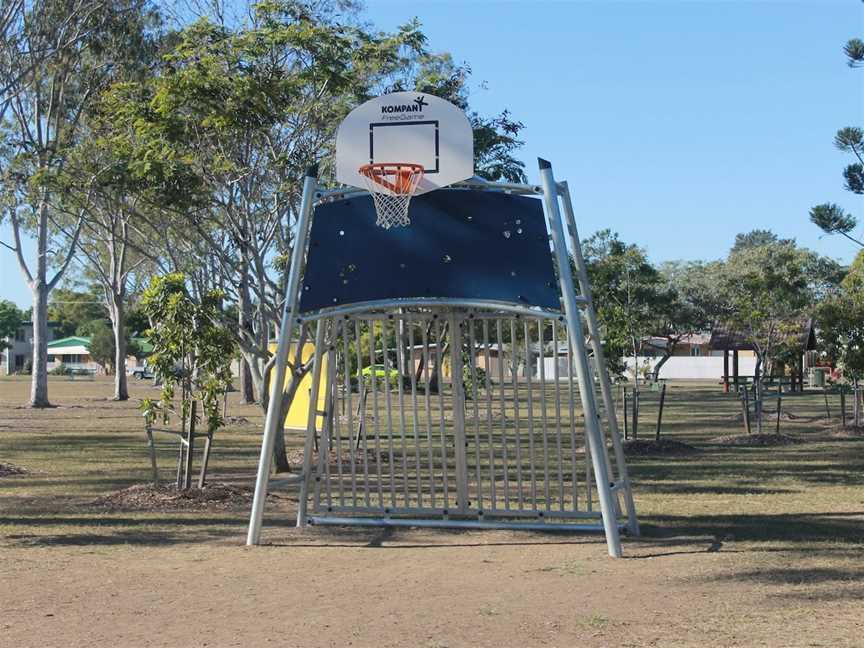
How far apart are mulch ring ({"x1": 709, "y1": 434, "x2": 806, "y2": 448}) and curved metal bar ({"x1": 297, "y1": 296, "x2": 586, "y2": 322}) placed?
1222 cm

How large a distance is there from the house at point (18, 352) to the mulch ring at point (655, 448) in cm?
10056

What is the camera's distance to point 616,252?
30.7 m

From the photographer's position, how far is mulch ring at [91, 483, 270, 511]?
12.5 metres

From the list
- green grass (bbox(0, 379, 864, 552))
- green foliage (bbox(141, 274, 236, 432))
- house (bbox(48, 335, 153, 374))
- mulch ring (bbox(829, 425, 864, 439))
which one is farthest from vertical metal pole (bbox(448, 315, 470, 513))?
house (bbox(48, 335, 153, 374))

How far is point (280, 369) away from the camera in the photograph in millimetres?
10328

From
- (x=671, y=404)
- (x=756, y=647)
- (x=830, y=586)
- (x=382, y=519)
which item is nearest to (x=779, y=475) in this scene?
(x=382, y=519)

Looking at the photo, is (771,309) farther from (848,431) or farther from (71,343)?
(71,343)

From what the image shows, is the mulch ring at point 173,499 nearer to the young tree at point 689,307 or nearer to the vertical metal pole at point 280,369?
the vertical metal pole at point 280,369

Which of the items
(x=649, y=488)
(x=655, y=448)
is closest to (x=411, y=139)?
(x=649, y=488)

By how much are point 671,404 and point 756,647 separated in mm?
34893

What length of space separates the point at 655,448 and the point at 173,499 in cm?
973

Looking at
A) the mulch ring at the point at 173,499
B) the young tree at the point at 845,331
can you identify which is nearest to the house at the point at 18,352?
the young tree at the point at 845,331

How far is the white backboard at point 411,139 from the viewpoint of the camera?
1045cm

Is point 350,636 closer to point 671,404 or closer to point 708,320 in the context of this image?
point 671,404
